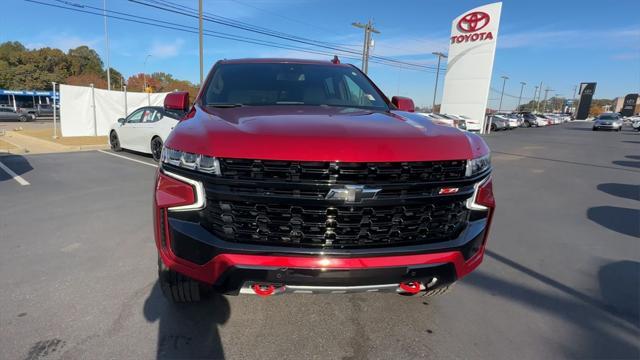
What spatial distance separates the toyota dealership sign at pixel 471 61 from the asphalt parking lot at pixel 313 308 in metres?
23.4

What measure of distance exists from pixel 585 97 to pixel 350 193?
104 metres

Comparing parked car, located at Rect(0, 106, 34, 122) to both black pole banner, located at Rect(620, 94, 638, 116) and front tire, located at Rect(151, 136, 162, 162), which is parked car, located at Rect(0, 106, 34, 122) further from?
black pole banner, located at Rect(620, 94, 638, 116)

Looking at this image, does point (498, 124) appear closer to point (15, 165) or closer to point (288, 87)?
point (15, 165)

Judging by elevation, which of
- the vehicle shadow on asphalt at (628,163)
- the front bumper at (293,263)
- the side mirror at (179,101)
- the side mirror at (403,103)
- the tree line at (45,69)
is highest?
the tree line at (45,69)

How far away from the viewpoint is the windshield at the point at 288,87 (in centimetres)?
297

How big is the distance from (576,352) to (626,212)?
4258 mm

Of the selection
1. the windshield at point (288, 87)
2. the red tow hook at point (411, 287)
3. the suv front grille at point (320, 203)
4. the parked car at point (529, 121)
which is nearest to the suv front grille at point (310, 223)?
the suv front grille at point (320, 203)

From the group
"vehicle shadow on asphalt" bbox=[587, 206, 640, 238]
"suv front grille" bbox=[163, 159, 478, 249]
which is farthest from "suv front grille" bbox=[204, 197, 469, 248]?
"vehicle shadow on asphalt" bbox=[587, 206, 640, 238]

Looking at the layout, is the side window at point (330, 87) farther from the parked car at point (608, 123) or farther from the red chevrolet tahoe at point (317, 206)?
the parked car at point (608, 123)

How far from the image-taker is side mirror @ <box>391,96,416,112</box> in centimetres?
348

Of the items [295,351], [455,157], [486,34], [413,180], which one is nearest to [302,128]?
[413,180]

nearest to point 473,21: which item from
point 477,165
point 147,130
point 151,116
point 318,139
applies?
point 151,116

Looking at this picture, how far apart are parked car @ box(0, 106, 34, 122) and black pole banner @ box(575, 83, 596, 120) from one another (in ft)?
328

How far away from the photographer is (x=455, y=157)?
75.4 inches
